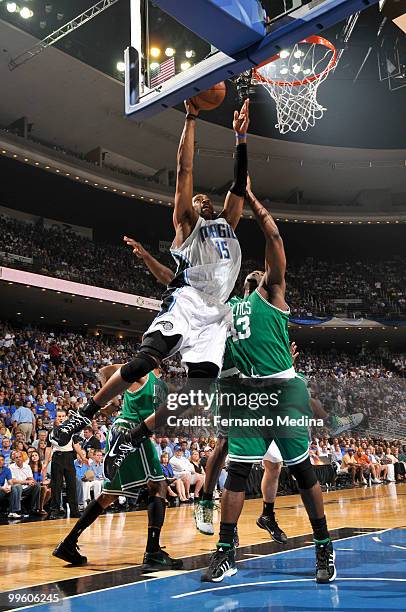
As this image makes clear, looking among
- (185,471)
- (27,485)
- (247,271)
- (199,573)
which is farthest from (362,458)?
(247,271)

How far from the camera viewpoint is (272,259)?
4.67 metres

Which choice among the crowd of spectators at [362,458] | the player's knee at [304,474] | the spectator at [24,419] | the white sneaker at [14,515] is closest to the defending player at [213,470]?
the player's knee at [304,474]

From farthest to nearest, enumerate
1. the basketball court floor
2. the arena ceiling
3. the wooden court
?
the arena ceiling < the wooden court < the basketball court floor

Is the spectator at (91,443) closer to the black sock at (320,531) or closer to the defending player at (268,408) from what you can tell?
the defending player at (268,408)

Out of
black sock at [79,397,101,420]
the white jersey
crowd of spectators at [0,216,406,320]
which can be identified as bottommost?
black sock at [79,397,101,420]

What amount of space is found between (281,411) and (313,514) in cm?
73

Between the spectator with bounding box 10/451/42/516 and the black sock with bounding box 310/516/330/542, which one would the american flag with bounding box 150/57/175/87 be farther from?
the spectator with bounding box 10/451/42/516

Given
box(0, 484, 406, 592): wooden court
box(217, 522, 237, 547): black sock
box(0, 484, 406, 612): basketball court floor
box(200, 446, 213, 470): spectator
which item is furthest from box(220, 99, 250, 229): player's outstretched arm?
box(200, 446, 213, 470): spectator

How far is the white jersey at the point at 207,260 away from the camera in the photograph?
4297 millimetres

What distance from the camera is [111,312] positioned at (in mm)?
25609

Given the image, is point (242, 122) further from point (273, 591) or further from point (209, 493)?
point (273, 591)

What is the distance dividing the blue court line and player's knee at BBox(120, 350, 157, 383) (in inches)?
51.6

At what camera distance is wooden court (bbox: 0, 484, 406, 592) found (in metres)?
4.92

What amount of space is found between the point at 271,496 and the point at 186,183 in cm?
301
